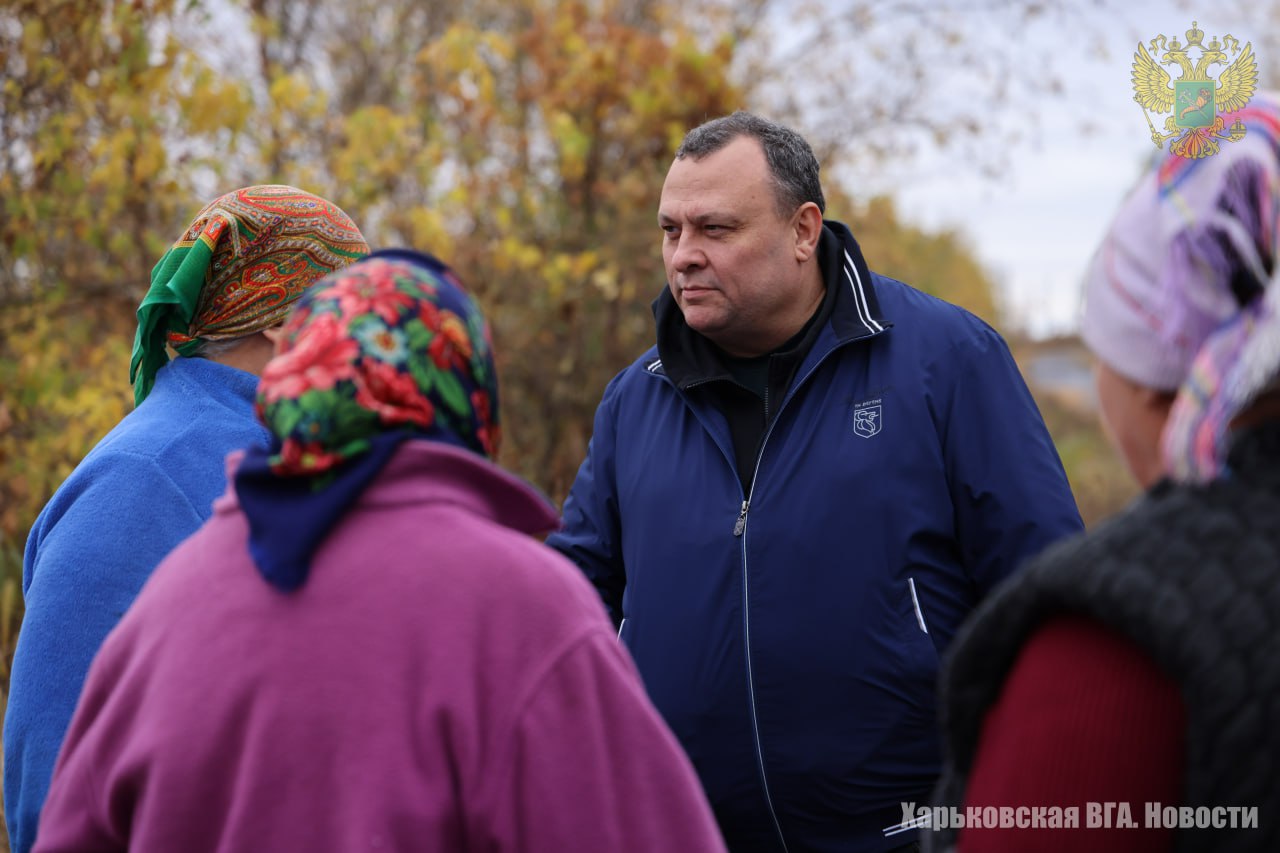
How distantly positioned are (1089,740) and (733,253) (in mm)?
2050

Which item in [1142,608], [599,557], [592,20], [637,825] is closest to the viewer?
[1142,608]

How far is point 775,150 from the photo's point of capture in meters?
3.41

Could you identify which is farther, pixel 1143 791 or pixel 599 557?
pixel 599 557

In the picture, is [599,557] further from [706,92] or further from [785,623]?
[706,92]

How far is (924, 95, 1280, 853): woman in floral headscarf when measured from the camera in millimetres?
1305

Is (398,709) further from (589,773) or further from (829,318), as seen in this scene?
(829,318)

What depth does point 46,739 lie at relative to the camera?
235 centimetres

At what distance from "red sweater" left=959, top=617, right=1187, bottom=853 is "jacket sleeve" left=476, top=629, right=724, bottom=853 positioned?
43 centimetres

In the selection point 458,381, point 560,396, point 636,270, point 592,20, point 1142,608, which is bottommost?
point 560,396

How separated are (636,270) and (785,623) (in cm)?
494

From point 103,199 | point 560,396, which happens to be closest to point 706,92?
point 560,396

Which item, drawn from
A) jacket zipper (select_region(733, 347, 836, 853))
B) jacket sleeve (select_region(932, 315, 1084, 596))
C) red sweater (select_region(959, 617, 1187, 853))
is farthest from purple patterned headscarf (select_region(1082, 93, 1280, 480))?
jacket zipper (select_region(733, 347, 836, 853))

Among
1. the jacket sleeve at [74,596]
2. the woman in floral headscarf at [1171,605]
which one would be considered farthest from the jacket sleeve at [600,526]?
the woman in floral headscarf at [1171,605]

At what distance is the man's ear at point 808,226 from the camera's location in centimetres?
333
